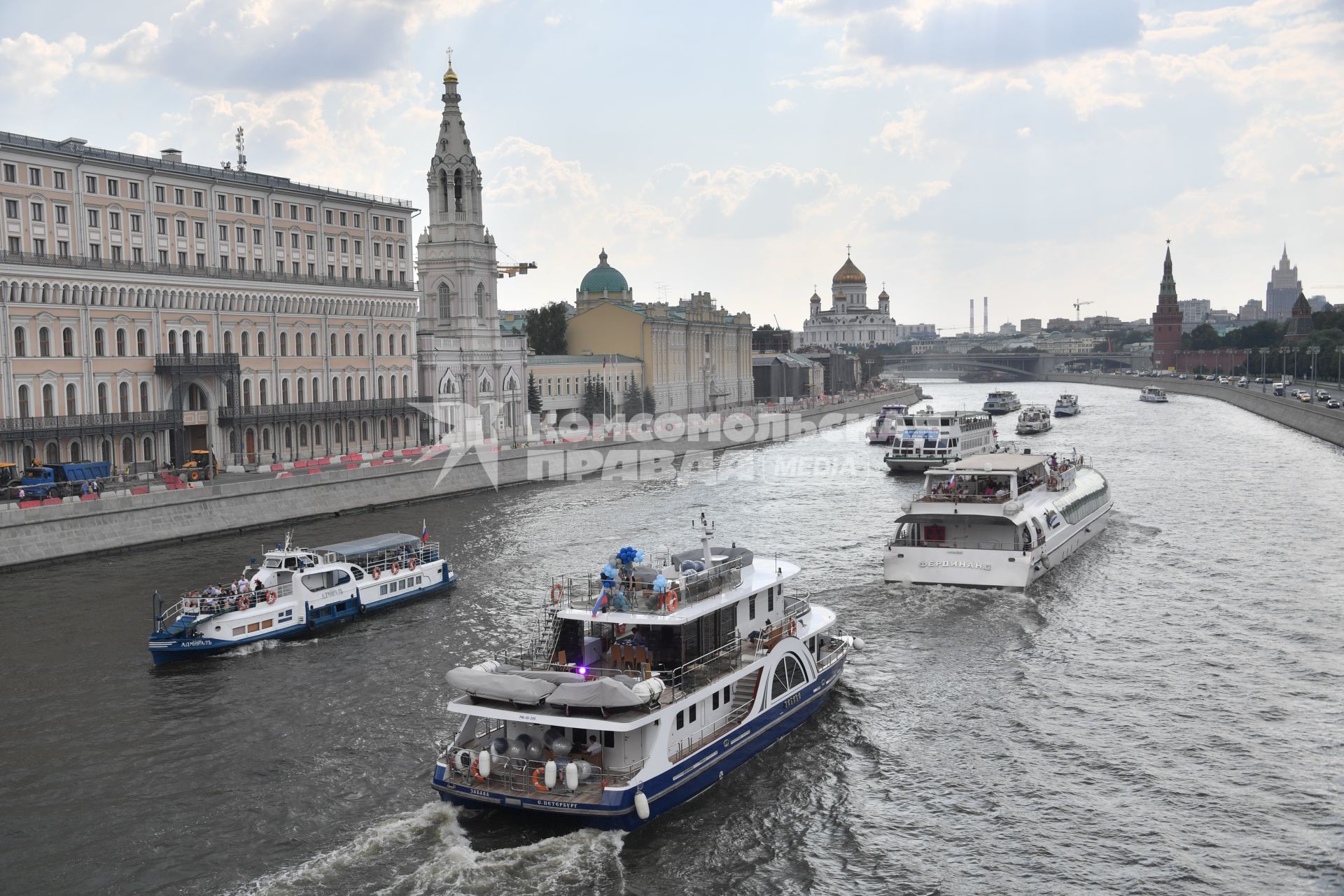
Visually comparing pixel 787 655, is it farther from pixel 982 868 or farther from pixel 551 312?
pixel 551 312

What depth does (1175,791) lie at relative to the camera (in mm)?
23219

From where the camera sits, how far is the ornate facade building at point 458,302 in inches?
3516

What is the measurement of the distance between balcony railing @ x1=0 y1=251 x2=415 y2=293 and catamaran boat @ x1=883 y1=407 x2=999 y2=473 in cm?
3642

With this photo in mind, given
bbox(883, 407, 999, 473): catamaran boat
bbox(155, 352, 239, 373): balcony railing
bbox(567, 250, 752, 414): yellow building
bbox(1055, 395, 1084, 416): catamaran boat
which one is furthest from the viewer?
bbox(1055, 395, 1084, 416): catamaran boat

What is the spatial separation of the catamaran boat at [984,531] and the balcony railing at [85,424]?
41198 millimetres

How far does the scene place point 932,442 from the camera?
3191 inches

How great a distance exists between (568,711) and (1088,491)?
3606cm

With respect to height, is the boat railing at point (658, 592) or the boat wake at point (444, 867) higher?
the boat railing at point (658, 592)

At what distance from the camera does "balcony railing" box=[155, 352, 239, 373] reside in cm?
6512

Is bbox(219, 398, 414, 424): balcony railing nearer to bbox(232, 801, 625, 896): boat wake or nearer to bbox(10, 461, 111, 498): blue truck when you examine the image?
bbox(10, 461, 111, 498): blue truck

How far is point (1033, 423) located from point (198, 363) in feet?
246

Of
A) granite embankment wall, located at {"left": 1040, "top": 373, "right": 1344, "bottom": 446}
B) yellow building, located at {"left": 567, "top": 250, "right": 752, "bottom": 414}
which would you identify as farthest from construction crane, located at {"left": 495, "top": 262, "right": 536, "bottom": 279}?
granite embankment wall, located at {"left": 1040, "top": 373, "right": 1344, "bottom": 446}

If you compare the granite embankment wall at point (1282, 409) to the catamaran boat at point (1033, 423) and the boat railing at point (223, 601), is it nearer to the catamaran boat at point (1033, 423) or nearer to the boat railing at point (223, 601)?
the catamaran boat at point (1033, 423)

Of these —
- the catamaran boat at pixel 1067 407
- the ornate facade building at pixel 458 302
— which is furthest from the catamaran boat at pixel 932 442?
the catamaran boat at pixel 1067 407
